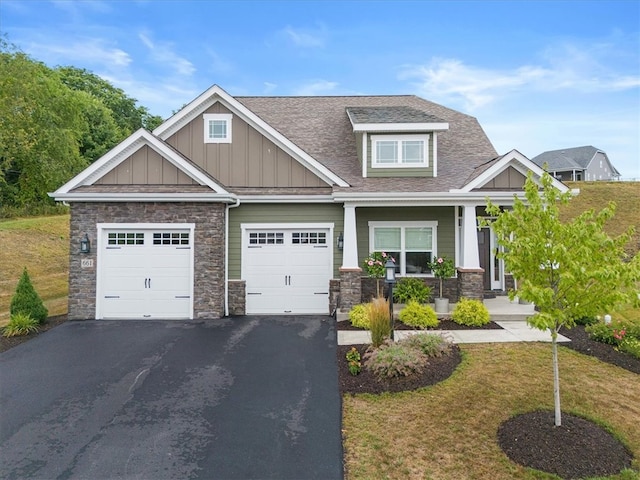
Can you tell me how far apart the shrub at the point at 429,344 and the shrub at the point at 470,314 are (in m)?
2.23

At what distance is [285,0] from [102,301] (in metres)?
12.3

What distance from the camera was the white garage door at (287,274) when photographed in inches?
426

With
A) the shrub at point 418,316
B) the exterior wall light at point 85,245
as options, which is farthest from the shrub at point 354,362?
the exterior wall light at point 85,245

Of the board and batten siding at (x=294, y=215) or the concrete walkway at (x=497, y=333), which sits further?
the board and batten siding at (x=294, y=215)

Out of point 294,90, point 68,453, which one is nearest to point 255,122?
point 68,453

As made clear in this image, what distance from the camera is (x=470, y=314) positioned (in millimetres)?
9289

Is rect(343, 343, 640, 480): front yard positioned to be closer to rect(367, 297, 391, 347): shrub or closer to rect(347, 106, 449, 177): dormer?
rect(367, 297, 391, 347): shrub

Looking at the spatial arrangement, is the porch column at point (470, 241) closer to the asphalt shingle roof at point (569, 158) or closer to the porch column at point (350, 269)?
the porch column at point (350, 269)

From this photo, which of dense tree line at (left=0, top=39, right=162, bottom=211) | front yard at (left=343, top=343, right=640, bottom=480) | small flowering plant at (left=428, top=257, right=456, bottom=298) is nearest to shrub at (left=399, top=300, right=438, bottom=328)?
small flowering plant at (left=428, top=257, right=456, bottom=298)

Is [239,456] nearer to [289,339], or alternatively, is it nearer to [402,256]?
[289,339]

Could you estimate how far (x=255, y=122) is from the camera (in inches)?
432

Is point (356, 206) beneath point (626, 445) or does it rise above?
above

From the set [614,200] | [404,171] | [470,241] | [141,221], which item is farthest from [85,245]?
[614,200]

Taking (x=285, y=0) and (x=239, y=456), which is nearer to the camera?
(x=239, y=456)
